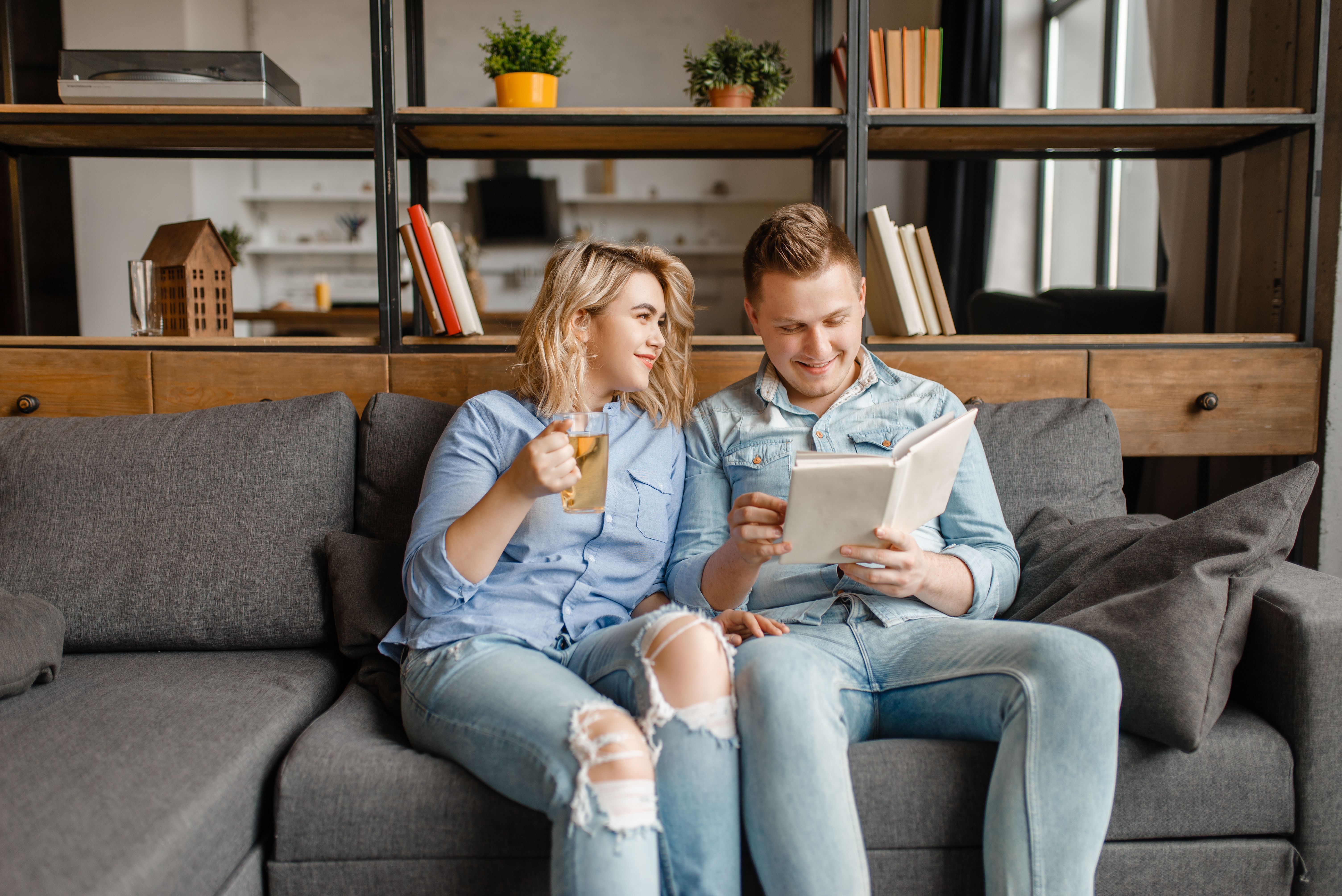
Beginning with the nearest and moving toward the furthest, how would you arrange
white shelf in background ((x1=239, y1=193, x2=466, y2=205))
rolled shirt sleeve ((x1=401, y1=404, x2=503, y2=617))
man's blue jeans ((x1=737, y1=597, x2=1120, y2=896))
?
1. man's blue jeans ((x1=737, y1=597, x2=1120, y2=896))
2. rolled shirt sleeve ((x1=401, y1=404, x2=503, y2=617))
3. white shelf in background ((x1=239, y1=193, x2=466, y2=205))

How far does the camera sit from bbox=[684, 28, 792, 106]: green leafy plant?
1971mm

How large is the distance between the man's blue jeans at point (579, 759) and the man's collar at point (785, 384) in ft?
1.51

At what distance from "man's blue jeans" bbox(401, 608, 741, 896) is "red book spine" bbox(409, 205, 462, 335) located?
916mm

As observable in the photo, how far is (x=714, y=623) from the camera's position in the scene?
3.73ft

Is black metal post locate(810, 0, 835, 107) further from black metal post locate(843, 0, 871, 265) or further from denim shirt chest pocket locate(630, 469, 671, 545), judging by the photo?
denim shirt chest pocket locate(630, 469, 671, 545)

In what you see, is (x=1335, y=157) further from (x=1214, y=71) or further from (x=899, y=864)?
(x=899, y=864)

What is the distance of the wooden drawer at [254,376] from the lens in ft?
6.25

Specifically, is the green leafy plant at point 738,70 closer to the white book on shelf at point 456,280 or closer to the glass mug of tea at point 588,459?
the white book on shelf at point 456,280

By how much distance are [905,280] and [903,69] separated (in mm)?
473

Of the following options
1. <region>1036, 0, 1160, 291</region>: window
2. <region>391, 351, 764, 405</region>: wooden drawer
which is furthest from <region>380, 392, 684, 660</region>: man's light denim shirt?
<region>1036, 0, 1160, 291</region>: window

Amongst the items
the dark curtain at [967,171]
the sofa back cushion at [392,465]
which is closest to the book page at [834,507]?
the sofa back cushion at [392,465]

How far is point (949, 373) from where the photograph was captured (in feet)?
6.31

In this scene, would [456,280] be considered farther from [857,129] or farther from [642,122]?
[857,129]

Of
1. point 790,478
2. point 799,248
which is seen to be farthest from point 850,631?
point 799,248
